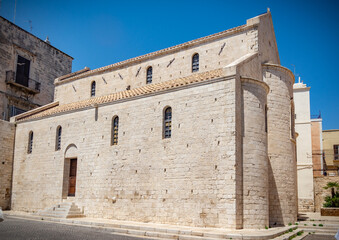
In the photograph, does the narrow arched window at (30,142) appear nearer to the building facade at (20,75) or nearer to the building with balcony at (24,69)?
the building facade at (20,75)

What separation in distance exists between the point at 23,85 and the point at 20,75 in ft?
2.83

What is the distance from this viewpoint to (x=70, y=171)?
19.7 metres

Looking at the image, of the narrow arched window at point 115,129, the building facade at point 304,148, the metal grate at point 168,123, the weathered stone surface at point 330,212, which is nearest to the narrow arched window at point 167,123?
the metal grate at point 168,123

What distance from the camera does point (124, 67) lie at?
22.2m

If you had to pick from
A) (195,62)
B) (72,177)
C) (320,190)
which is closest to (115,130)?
(72,177)

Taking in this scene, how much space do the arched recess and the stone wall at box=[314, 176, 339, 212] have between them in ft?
57.6

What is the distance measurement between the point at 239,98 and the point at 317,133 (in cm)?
1988

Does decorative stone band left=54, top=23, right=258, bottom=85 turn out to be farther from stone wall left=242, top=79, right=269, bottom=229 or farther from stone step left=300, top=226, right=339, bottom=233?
stone step left=300, top=226, right=339, bottom=233

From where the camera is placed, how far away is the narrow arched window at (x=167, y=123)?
1580 cm

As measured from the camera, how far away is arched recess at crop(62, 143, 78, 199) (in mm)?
19172

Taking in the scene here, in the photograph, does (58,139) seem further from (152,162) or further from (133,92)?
(152,162)

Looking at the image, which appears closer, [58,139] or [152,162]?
[152,162]

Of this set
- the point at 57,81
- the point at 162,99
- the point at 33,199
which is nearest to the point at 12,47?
the point at 57,81

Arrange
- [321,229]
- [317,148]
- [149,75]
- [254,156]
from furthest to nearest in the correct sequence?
[317,148]
[149,75]
[321,229]
[254,156]
